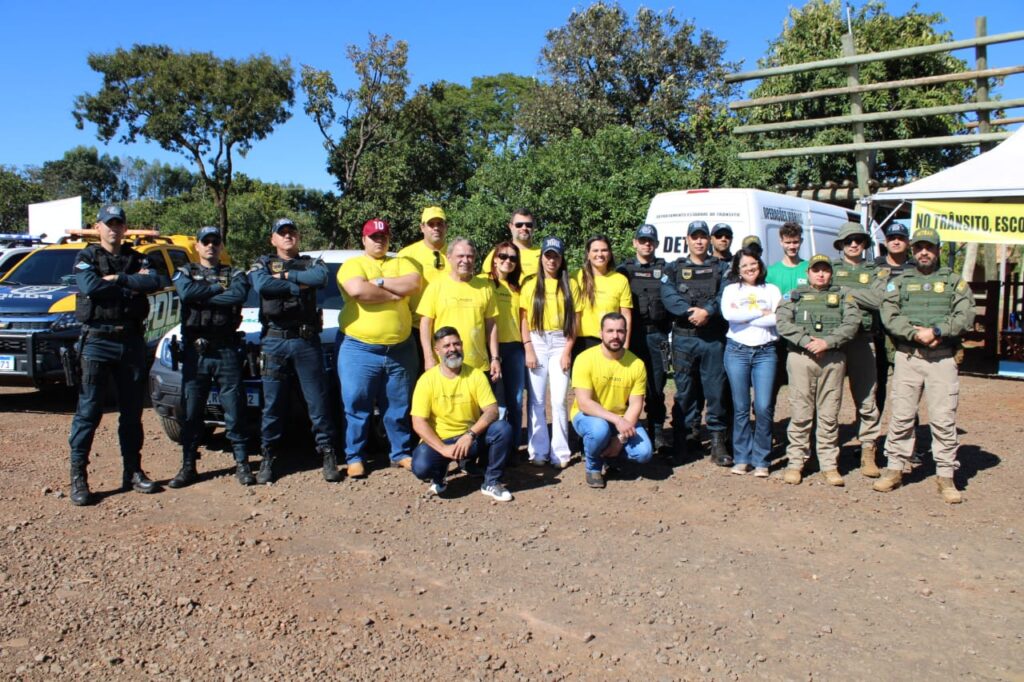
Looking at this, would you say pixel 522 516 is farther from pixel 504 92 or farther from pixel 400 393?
pixel 504 92

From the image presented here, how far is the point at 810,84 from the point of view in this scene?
58.4 feet

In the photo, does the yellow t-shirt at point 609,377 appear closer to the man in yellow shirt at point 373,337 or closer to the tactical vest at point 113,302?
the man in yellow shirt at point 373,337

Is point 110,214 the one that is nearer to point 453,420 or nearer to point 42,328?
point 453,420

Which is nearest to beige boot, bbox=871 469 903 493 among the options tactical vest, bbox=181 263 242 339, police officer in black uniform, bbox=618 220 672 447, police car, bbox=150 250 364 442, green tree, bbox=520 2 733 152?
police officer in black uniform, bbox=618 220 672 447

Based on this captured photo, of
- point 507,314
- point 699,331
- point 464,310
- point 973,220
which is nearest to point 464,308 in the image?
point 464,310

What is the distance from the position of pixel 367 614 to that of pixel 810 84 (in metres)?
17.1

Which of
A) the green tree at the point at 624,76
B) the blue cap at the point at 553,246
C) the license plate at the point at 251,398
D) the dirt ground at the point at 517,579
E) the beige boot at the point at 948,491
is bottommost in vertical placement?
the dirt ground at the point at 517,579

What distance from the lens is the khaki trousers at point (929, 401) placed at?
565cm

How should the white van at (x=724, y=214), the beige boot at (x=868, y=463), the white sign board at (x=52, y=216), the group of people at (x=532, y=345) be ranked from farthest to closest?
1. the white sign board at (x=52, y=216)
2. the white van at (x=724, y=214)
3. the beige boot at (x=868, y=463)
4. the group of people at (x=532, y=345)

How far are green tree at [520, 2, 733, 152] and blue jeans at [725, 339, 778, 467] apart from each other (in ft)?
61.4

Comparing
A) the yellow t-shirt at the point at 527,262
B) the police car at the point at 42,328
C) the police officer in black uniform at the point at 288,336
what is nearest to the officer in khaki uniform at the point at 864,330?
the yellow t-shirt at the point at 527,262

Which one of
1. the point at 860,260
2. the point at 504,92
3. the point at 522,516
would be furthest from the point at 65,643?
the point at 504,92

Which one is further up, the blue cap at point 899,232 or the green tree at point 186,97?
the green tree at point 186,97

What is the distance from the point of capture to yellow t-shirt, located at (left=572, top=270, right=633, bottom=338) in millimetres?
6242
